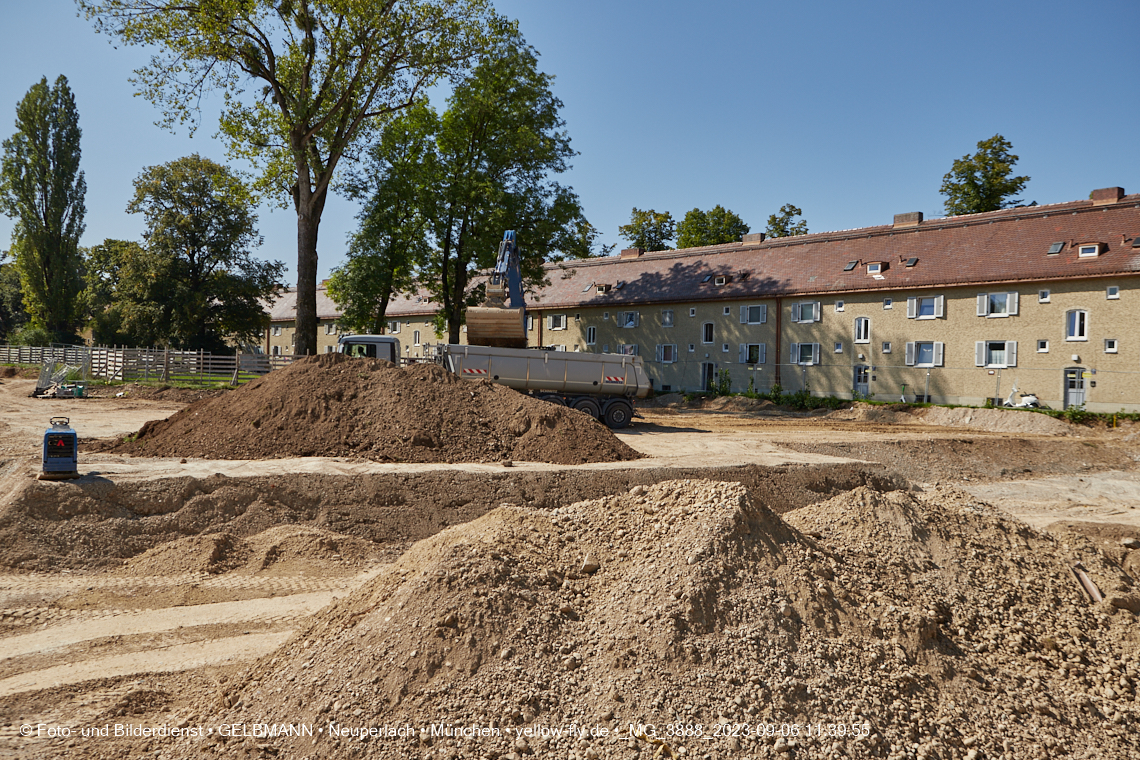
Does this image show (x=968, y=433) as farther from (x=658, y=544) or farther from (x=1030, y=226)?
(x=658, y=544)

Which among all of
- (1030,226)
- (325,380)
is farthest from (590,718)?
(1030,226)

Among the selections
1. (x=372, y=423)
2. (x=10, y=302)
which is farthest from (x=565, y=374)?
(x=10, y=302)

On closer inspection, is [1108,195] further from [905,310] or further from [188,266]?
[188,266]

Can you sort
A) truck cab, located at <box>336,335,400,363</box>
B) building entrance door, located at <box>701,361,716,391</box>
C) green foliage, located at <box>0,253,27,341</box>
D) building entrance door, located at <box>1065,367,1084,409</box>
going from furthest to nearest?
green foliage, located at <box>0,253,27,341</box> → building entrance door, located at <box>701,361,716,391</box> → building entrance door, located at <box>1065,367,1084,409</box> → truck cab, located at <box>336,335,400,363</box>

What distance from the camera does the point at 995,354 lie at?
1117 inches

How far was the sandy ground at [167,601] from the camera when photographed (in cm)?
545

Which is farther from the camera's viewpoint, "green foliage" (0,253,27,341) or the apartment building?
"green foliage" (0,253,27,341)

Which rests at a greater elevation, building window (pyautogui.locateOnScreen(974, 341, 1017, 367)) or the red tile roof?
the red tile roof

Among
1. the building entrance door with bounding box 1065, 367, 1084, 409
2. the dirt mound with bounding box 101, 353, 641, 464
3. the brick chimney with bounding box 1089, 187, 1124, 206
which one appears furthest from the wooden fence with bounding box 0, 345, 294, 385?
the brick chimney with bounding box 1089, 187, 1124, 206

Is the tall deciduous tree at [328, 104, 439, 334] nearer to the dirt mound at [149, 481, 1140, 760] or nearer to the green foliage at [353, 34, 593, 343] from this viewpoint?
the green foliage at [353, 34, 593, 343]

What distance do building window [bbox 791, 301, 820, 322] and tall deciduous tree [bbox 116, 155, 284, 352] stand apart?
28.6m

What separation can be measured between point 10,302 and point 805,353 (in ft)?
213

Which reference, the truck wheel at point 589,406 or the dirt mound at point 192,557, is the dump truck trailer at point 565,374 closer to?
the truck wheel at point 589,406

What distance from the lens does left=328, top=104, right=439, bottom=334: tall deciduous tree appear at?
32.5m
